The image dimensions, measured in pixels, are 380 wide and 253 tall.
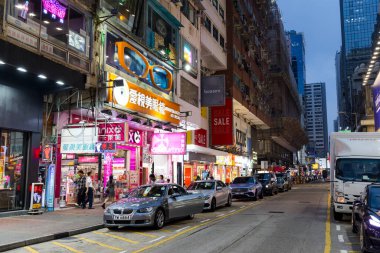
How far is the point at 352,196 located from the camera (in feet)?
45.4

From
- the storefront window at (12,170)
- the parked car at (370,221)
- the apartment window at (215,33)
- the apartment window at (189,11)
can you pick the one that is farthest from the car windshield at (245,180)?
the apartment window at (215,33)

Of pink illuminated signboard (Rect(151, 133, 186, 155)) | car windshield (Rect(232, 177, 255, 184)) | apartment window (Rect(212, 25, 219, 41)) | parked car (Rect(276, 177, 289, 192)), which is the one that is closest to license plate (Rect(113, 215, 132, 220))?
pink illuminated signboard (Rect(151, 133, 186, 155))

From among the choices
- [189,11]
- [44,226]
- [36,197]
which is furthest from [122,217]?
[189,11]

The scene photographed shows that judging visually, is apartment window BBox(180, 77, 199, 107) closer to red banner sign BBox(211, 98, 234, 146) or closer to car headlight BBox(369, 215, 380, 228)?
red banner sign BBox(211, 98, 234, 146)

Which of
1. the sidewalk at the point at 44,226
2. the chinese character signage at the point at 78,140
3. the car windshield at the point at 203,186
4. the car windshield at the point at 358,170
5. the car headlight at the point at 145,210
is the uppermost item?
the chinese character signage at the point at 78,140

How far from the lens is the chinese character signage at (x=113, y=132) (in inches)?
760

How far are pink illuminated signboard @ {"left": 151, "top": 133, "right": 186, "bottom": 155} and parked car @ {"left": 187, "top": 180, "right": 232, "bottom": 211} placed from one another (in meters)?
4.68

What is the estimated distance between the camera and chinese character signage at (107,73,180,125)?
64.1 feet

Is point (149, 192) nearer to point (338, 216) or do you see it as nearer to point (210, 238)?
point (210, 238)

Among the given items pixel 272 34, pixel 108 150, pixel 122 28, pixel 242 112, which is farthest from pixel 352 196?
pixel 272 34

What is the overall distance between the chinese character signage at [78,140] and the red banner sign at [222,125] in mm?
21670

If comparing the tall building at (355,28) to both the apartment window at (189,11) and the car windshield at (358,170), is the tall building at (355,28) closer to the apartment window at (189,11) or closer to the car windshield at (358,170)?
the apartment window at (189,11)

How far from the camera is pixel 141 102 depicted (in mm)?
21516

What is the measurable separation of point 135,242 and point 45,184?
8.82 m
